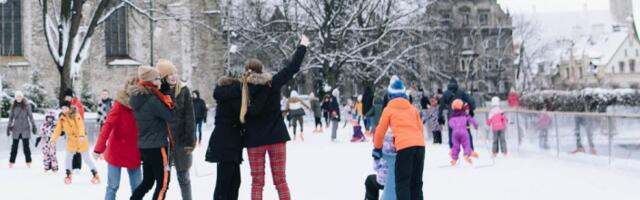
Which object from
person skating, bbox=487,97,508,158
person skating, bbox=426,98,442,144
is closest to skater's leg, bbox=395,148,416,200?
person skating, bbox=487,97,508,158

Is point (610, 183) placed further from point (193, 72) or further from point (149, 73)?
point (193, 72)

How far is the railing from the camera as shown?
11797 mm

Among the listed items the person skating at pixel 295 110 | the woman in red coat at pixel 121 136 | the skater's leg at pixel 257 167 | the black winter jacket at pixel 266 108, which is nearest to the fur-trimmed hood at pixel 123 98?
the woman in red coat at pixel 121 136

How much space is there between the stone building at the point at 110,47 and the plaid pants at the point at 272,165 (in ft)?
88.5

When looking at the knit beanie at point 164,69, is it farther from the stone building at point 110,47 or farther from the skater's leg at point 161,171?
the stone building at point 110,47

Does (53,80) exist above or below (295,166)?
above

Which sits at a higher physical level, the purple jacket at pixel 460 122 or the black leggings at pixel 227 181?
the purple jacket at pixel 460 122

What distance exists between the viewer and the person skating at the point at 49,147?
13.5 m

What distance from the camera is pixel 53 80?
36.4 metres

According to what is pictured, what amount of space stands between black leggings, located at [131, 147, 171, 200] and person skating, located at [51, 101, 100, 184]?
5006 millimetres

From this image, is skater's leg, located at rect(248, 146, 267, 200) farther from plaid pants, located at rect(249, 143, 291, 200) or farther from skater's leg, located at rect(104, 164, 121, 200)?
skater's leg, located at rect(104, 164, 121, 200)

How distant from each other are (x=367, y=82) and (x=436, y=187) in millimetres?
29844

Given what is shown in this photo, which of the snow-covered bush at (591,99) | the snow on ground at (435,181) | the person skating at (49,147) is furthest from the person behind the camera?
the snow-covered bush at (591,99)

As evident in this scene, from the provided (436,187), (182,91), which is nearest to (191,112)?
(182,91)
